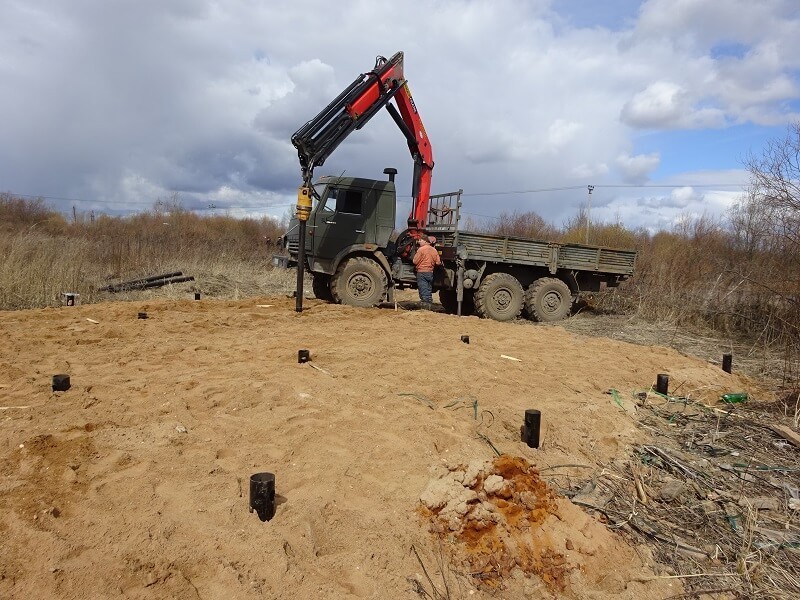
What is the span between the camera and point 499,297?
1147 cm

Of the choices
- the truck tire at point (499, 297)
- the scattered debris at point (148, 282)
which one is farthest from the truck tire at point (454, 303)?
the scattered debris at point (148, 282)

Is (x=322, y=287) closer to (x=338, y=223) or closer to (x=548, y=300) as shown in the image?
(x=338, y=223)

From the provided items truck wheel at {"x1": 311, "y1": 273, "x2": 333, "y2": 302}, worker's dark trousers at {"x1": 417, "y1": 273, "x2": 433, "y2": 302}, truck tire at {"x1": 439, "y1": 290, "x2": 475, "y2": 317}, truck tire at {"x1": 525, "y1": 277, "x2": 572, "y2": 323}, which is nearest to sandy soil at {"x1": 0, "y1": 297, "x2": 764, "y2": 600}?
Result: worker's dark trousers at {"x1": 417, "y1": 273, "x2": 433, "y2": 302}

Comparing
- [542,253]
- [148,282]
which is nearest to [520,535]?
[542,253]

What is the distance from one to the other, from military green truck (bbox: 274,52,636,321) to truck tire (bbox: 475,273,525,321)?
0.8 inches

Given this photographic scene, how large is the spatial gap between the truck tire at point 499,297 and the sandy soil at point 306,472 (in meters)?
4.58

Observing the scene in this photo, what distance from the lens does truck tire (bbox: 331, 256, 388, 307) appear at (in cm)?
1098

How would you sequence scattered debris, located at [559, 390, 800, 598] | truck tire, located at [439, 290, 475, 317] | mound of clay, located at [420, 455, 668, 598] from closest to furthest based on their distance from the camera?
mound of clay, located at [420, 455, 668, 598], scattered debris, located at [559, 390, 800, 598], truck tire, located at [439, 290, 475, 317]

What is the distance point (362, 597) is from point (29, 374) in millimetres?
4588

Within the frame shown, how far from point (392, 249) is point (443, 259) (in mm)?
1124

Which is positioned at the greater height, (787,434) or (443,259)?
(443,259)

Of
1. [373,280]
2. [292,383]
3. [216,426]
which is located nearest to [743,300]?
[373,280]

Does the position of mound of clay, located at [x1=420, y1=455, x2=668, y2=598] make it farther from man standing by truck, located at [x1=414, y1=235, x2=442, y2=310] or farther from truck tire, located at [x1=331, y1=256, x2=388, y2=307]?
truck tire, located at [x1=331, y1=256, x2=388, y2=307]

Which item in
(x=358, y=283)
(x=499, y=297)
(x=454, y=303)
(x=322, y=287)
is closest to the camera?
(x=358, y=283)
